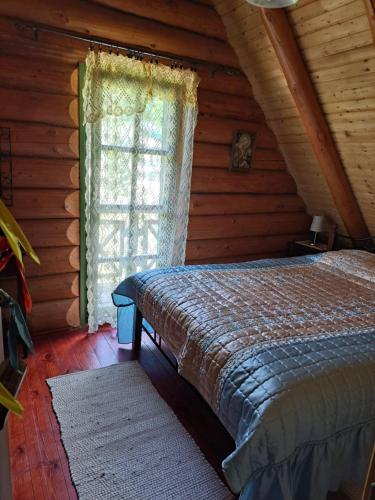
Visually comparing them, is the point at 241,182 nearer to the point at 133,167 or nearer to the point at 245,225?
the point at 245,225

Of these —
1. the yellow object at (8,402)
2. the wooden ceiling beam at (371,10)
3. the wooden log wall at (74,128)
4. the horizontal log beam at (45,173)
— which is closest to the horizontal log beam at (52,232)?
the wooden log wall at (74,128)

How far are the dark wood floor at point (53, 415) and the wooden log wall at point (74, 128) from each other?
36 cm

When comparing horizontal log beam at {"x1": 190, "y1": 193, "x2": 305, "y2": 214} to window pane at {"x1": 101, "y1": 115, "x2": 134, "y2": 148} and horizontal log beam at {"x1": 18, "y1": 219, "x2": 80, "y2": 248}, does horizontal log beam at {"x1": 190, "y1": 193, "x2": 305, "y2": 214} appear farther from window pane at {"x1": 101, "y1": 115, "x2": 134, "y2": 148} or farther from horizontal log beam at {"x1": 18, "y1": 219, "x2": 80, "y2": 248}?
horizontal log beam at {"x1": 18, "y1": 219, "x2": 80, "y2": 248}

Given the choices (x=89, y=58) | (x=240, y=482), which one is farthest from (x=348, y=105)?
(x=240, y=482)

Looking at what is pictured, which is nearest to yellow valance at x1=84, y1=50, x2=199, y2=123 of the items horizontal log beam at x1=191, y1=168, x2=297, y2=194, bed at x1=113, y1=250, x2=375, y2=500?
horizontal log beam at x1=191, y1=168, x2=297, y2=194

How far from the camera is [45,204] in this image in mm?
2672

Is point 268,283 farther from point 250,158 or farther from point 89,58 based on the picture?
point 89,58

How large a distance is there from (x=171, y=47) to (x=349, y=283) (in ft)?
7.70

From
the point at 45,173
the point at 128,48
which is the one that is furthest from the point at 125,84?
the point at 45,173

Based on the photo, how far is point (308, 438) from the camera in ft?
4.34

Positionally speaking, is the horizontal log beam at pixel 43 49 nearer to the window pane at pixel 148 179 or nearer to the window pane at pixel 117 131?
the window pane at pixel 117 131

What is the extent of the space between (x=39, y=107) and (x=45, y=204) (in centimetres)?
70

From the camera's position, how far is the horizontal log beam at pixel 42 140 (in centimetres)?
248

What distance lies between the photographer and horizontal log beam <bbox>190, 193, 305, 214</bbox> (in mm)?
3383
